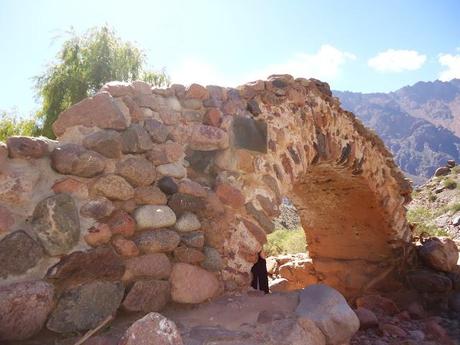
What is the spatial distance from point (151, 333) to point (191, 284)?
76cm

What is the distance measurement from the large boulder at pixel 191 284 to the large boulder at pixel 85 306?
0.31 m

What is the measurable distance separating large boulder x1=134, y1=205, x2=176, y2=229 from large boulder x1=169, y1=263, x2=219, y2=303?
24cm

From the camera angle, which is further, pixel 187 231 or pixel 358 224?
pixel 358 224

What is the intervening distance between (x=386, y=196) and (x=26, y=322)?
453cm

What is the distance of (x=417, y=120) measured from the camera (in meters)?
77.5

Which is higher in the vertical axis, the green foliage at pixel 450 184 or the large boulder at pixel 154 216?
the large boulder at pixel 154 216

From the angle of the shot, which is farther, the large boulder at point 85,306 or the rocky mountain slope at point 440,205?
the rocky mountain slope at point 440,205

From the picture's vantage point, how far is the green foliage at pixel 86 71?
904cm

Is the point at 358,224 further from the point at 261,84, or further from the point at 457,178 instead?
the point at 457,178

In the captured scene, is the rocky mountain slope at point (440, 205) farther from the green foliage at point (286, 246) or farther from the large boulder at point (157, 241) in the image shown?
the large boulder at point (157, 241)

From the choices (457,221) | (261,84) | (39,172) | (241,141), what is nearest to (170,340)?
(39,172)

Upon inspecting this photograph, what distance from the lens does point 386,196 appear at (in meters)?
5.12

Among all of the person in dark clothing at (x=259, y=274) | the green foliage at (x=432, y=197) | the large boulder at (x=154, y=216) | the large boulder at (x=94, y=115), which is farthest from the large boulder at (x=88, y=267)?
the green foliage at (x=432, y=197)

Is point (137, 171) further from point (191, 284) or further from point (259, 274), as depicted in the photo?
point (259, 274)
